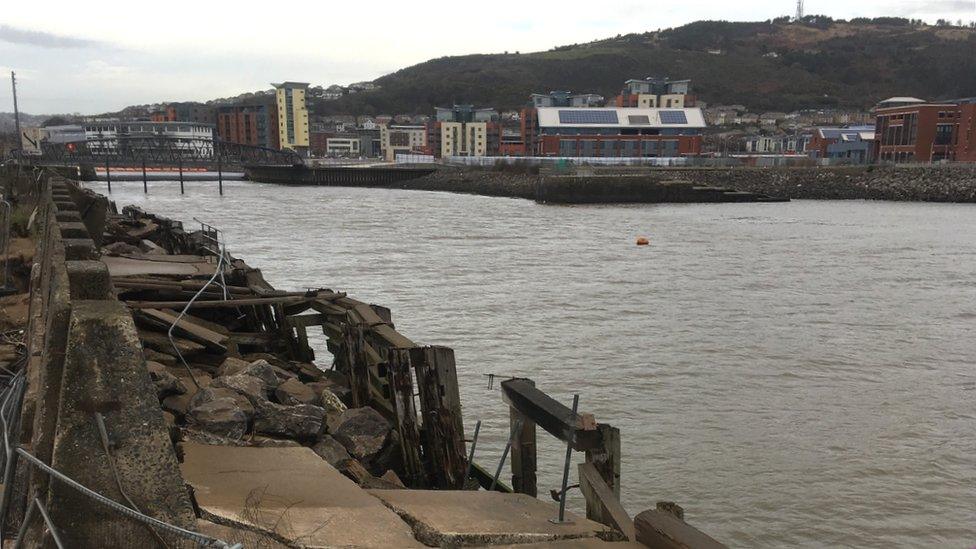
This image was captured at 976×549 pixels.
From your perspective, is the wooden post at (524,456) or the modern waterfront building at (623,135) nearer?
the wooden post at (524,456)

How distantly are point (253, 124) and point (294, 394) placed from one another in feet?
581

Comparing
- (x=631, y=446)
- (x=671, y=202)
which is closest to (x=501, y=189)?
(x=671, y=202)

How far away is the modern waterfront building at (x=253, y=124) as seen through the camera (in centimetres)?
17138

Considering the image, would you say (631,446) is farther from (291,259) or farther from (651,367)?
(291,259)

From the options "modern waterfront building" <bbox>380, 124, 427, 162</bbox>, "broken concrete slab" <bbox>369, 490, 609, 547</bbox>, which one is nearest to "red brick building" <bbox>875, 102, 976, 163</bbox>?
"broken concrete slab" <bbox>369, 490, 609, 547</bbox>

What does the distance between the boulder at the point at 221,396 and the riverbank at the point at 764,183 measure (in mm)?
58334

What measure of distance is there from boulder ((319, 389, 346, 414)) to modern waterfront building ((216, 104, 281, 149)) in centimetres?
17162

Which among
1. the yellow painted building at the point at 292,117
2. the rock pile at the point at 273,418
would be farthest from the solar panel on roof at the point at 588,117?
the rock pile at the point at 273,418

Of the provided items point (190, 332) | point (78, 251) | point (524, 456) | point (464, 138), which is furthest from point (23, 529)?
point (464, 138)

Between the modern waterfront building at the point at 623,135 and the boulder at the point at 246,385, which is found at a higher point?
the modern waterfront building at the point at 623,135

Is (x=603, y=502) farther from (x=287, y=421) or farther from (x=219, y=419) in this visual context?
(x=219, y=419)

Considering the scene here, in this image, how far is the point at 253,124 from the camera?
172m

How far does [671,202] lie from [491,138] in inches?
3222

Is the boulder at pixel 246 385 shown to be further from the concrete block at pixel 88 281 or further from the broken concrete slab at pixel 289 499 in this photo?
the concrete block at pixel 88 281
